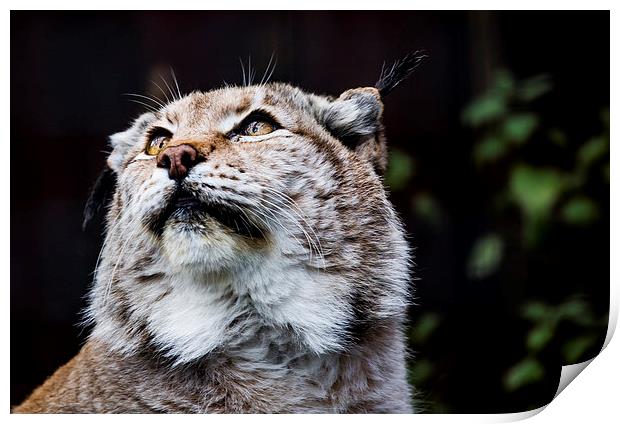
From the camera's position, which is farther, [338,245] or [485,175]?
[485,175]

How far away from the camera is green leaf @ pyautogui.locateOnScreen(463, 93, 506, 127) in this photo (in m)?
2.30

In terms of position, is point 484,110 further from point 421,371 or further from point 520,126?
point 421,371

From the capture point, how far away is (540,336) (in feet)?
7.72

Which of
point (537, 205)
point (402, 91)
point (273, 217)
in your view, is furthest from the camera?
point (537, 205)

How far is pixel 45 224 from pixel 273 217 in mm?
688

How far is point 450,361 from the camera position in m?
2.36

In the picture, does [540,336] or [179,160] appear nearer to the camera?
[179,160]

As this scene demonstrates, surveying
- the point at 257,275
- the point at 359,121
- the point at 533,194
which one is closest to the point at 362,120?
the point at 359,121

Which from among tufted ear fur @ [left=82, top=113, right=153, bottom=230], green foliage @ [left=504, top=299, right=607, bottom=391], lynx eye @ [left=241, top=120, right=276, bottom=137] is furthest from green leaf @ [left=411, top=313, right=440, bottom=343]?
tufted ear fur @ [left=82, top=113, right=153, bottom=230]

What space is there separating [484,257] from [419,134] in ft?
1.29

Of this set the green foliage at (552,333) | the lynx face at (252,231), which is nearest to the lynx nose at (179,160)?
the lynx face at (252,231)
